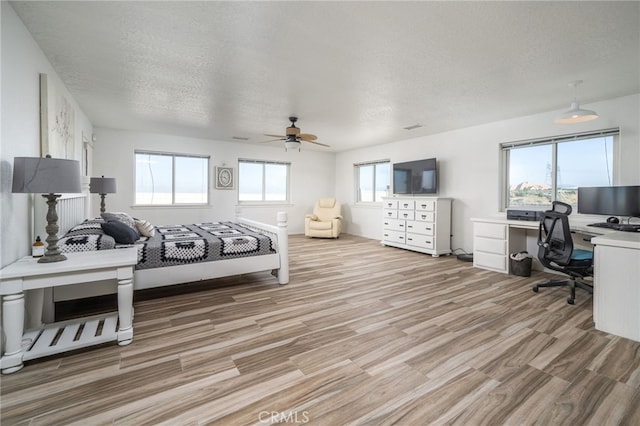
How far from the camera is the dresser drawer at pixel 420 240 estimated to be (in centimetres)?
522

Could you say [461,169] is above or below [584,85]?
below

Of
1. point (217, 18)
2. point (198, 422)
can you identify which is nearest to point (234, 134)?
point (217, 18)

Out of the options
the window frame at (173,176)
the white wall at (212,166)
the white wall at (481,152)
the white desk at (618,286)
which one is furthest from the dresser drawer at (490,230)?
the window frame at (173,176)

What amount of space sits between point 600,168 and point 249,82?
4.61 metres

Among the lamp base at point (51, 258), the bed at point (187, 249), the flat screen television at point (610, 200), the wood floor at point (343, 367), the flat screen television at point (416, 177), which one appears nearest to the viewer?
the wood floor at point (343, 367)

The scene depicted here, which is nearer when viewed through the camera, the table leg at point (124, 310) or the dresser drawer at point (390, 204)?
the table leg at point (124, 310)

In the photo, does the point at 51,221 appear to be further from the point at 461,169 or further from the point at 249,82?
the point at 461,169

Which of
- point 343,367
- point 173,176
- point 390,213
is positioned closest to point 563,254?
point 343,367

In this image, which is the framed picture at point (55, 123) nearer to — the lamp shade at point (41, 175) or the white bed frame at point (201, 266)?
the white bed frame at point (201, 266)

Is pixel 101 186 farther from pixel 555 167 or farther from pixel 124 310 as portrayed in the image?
pixel 555 167

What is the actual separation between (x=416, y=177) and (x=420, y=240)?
4.34 feet

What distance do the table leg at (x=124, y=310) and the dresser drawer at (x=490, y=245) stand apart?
4.45m

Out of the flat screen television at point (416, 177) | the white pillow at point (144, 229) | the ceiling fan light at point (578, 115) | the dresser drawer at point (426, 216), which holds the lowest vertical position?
the white pillow at point (144, 229)

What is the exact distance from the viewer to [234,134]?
232 inches
